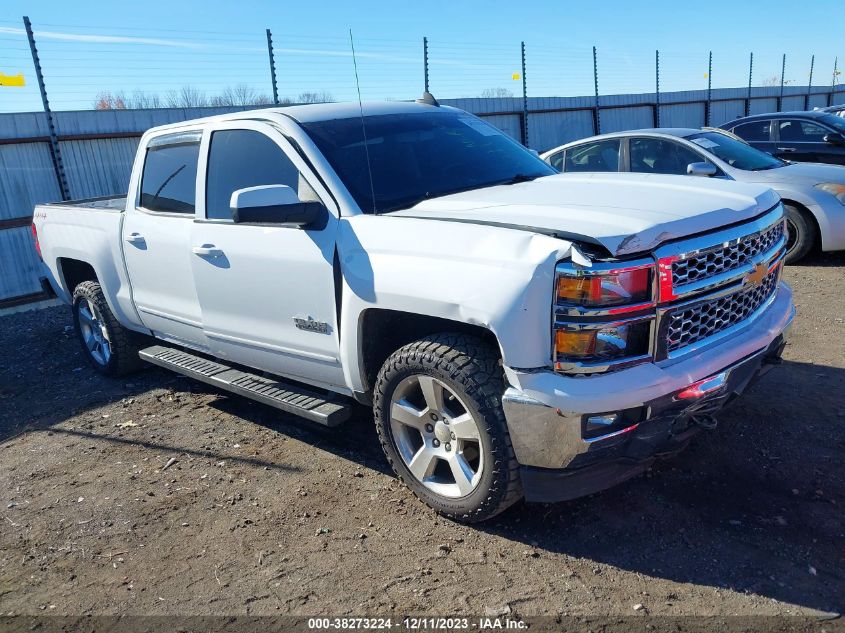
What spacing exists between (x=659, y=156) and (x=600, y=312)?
616cm

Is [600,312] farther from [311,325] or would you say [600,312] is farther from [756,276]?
[311,325]

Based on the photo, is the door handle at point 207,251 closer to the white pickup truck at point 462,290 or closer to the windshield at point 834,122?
the white pickup truck at point 462,290

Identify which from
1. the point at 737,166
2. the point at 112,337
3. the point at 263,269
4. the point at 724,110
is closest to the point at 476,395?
the point at 263,269

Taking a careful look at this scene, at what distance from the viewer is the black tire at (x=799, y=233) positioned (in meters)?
7.64

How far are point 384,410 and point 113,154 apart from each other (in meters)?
8.53

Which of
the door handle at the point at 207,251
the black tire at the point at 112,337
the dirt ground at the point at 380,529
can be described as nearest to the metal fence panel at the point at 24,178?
the black tire at the point at 112,337

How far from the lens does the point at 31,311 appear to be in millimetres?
9375

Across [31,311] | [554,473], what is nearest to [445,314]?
[554,473]

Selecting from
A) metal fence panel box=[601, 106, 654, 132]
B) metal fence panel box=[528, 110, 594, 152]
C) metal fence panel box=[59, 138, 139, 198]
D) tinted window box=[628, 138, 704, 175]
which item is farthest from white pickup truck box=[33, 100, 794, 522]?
metal fence panel box=[601, 106, 654, 132]

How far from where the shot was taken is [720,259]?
10.1ft

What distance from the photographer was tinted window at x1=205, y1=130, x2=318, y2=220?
13.2 ft

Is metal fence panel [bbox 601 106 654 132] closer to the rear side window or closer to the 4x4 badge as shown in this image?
the rear side window

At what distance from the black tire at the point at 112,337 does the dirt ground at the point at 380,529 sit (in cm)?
108

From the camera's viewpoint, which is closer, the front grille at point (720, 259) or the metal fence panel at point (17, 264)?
the front grille at point (720, 259)
